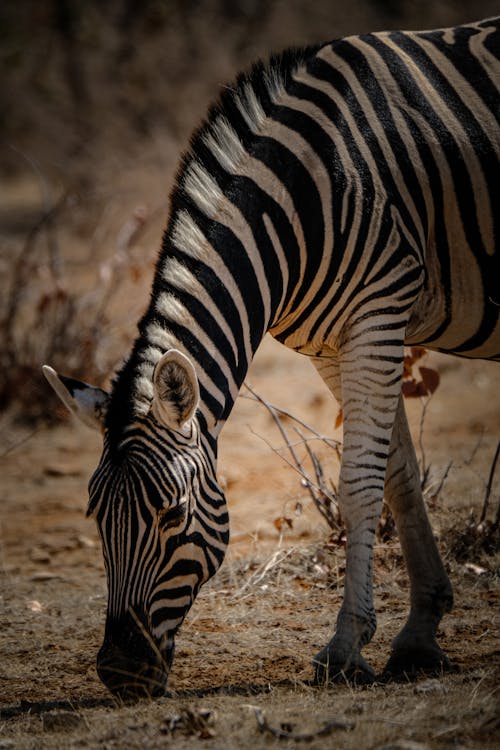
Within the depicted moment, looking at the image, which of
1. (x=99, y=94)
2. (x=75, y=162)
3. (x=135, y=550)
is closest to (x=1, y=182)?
(x=75, y=162)

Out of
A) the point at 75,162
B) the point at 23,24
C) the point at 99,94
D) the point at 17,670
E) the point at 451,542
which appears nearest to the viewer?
the point at 17,670

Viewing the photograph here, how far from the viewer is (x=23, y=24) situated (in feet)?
81.1

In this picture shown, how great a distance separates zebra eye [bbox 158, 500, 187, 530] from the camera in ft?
11.7

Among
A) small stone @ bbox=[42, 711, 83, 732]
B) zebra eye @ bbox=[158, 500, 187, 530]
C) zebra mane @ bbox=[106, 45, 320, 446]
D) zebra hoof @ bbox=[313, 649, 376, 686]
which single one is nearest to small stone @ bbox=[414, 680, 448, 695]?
zebra hoof @ bbox=[313, 649, 376, 686]

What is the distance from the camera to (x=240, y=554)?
624 centimetres

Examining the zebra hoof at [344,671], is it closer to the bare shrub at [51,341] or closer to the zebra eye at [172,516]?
the zebra eye at [172,516]

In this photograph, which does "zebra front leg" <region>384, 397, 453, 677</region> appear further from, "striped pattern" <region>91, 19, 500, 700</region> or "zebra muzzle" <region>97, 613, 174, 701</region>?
"zebra muzzle" <region>97, 613, 174, 701</region>

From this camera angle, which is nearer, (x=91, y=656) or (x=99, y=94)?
(x=91, y=656)

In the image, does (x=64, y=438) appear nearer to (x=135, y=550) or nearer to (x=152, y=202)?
(x=135, y=550)

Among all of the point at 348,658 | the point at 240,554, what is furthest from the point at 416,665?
the point at 240,554

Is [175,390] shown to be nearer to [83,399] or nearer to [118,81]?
[83,399]

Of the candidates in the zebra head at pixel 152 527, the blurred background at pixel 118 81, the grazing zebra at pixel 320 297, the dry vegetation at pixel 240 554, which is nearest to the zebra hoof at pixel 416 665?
the grazing zebra at pixel 320 297

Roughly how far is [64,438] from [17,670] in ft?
16.1

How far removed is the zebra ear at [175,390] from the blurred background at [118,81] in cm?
986
